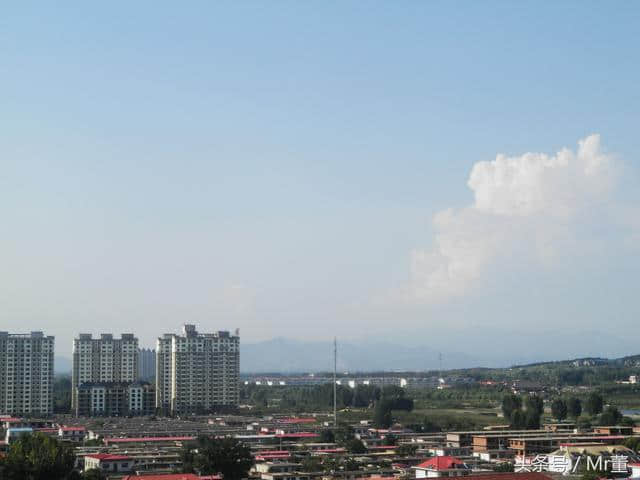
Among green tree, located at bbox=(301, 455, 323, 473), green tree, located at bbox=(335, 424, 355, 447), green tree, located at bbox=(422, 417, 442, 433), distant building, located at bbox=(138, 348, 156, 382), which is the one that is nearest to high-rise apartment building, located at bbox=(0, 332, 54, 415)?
green tree, located at bbox=(335, 424, 355, 447)

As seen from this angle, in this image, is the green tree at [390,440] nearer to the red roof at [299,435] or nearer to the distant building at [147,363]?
the red roof at [299,435]

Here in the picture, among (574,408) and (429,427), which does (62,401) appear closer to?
(429,427)

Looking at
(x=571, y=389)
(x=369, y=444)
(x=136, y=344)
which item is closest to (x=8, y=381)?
(x=136, y=344)

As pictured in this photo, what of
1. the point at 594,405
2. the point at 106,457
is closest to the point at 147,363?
the point at 594,405

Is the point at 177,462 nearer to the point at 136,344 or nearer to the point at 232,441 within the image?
the point at 232,441

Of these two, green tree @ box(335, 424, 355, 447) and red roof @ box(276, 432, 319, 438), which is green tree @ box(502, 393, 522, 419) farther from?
red roof @ box(276, 432, 319, 438)
